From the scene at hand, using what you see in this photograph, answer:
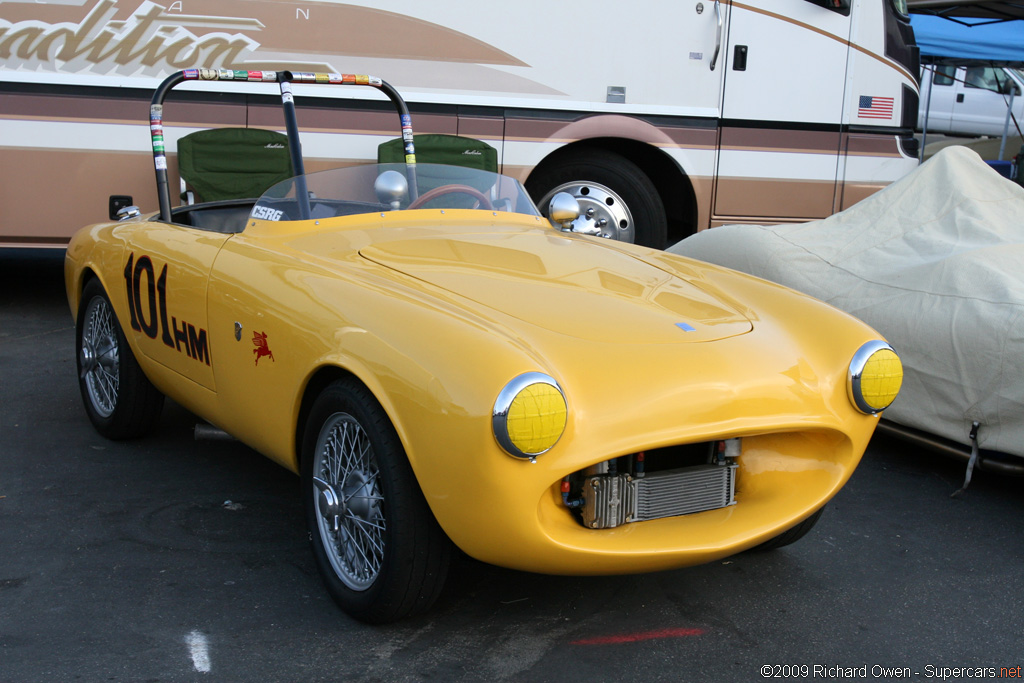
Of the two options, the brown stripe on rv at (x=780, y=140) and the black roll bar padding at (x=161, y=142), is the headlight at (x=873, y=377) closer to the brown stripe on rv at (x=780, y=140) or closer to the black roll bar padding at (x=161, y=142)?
the black roll bar padding at (x=161, y=142)

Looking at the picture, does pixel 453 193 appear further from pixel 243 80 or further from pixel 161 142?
pixel 161 142

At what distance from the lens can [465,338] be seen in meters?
2.26

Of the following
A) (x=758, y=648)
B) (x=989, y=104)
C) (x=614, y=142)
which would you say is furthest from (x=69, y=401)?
(x=989, y=104)

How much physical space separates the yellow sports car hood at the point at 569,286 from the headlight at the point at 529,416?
0.37 m

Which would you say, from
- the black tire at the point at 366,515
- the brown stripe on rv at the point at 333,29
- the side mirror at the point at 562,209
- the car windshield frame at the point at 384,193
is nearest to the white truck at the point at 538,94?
the brown stripe on rv at the point at 333,29

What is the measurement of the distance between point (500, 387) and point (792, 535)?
1.37 metres

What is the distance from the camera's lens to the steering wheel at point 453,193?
3602 millimetres

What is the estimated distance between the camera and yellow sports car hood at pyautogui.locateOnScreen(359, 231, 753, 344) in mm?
2562

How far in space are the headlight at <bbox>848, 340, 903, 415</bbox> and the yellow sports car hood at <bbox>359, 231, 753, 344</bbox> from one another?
323mm

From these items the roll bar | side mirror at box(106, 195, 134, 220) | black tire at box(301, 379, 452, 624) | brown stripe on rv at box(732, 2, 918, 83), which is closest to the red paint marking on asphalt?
black tire at box(301, 379, 452, 624)

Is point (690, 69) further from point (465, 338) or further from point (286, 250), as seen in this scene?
point (465, 338)

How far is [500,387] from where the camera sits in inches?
83.3

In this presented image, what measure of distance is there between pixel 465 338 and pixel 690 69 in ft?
17.5

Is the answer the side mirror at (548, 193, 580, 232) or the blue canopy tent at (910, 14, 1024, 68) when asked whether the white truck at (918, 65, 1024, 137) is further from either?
the side mirror at (548, 193, 580, 232)
